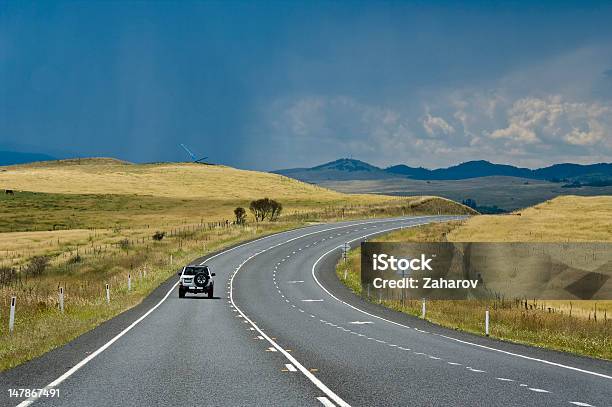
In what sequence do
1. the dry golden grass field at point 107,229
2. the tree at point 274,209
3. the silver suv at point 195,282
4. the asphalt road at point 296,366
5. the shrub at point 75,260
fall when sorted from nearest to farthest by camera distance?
the asphalt road at point 296,366 → the dry golden grass field at point 107,229 → the silver suv at point 195,282 → the shrub at point 75,260 → the tree at point 274,209

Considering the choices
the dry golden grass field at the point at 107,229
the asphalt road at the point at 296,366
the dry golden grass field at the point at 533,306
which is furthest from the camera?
the dry golden grass field at the point at 107,229

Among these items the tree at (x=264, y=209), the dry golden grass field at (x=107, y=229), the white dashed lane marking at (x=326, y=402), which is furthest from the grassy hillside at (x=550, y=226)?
the white dashed lane marking at (x=326, y=402)

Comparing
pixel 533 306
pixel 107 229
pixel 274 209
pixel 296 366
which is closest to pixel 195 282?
pixel 533 306

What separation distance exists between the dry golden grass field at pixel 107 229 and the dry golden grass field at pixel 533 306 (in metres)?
13.7

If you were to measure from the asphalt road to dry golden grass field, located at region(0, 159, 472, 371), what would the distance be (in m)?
1.79

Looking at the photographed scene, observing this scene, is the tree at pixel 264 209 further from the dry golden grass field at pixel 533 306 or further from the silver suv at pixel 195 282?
the silver suv at pixel 195 282

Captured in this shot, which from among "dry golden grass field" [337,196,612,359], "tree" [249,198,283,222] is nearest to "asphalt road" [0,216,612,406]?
"dry golden grass field" [337,196,612,359]

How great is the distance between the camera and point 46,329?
19.9 m

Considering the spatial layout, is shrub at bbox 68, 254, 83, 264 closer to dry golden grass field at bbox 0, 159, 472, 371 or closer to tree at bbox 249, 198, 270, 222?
dry golden grass field at bbox 0, 159, 472, 371

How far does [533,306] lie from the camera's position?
3195 centimetres

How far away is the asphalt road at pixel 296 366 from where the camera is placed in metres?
10.6

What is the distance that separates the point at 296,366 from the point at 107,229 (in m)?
81.6

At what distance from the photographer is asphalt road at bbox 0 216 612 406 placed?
10641 millimetres

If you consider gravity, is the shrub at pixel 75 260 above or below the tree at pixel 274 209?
below
